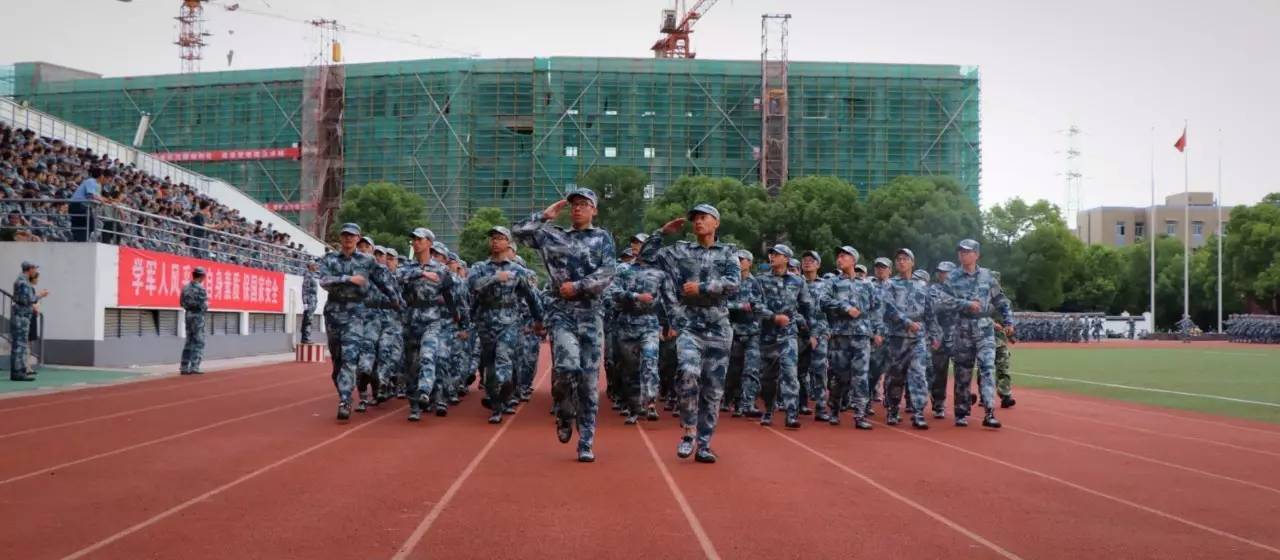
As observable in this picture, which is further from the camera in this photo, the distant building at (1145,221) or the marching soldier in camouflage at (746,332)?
the distant building at (1145,221)

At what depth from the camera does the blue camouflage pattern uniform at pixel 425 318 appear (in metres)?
12.0

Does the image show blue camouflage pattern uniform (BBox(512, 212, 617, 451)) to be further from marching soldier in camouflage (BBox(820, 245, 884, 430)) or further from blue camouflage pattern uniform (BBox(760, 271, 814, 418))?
marching soldier in camouflage (BBox(820, 245, 884, 430))

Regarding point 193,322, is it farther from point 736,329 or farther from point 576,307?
point 576,307

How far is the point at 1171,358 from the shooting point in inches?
1299

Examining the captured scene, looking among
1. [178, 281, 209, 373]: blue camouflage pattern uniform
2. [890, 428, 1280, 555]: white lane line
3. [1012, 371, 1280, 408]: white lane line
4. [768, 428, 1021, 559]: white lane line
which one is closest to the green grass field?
[1012, 371, 1280, 408]: white lane line

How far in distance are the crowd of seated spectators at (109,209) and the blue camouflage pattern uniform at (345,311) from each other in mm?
11573

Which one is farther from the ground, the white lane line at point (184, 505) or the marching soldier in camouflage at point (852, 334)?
the marching soldier in camouflage at point (852, 334)

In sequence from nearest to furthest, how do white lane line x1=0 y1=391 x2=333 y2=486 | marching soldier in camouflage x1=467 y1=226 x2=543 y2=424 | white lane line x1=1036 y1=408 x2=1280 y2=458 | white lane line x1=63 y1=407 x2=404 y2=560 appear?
white lane line x1=63 y1=407 x2=404 y2=560 → white lane line x1=0 y1=391 x2=333 y2=486 → white lane line x1=1036 y1=408 x2=1280 y2=458 → marching soldier in camouflage x1=467 y1=226 x2=543 y2=424

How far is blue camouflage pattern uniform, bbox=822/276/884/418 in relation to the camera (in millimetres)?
12344

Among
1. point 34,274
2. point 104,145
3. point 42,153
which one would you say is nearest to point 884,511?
point 34,274

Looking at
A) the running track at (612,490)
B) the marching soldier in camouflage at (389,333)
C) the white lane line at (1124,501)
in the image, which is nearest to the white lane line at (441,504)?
the running track at (612,490)

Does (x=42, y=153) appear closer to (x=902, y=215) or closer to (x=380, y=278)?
(x=380, y=278)

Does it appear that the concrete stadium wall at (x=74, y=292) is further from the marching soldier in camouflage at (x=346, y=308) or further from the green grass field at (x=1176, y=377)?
the green grass field at (x=1176, y=377)

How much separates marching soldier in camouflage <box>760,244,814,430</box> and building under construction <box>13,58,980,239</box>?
5512 centimetres
